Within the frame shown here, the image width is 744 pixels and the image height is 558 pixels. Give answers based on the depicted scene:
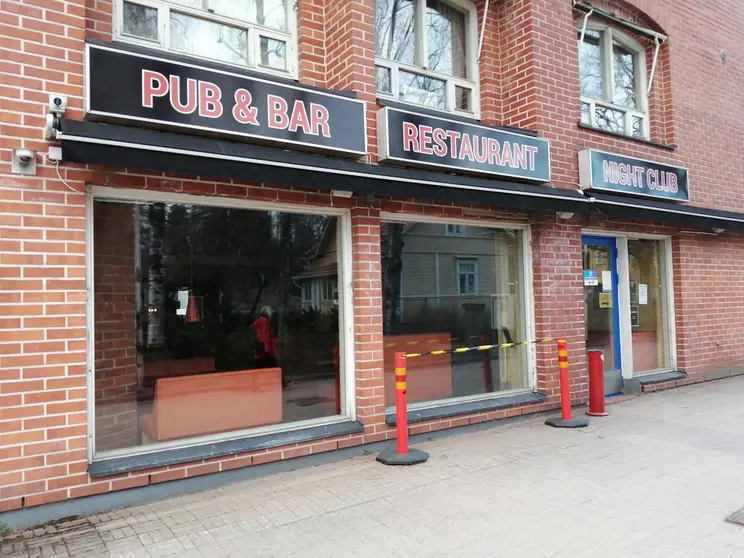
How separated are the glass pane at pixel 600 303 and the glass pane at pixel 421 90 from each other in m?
3.25

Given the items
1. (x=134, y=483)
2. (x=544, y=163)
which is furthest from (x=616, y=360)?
(x=134, y=483)

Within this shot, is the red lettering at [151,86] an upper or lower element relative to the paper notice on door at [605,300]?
upper

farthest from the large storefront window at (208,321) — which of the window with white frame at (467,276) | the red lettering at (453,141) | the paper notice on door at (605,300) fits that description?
the paper notice on door at (605,300)

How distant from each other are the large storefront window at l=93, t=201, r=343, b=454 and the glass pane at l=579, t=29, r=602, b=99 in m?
5.07

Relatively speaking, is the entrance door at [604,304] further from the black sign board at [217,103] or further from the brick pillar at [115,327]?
the brick pillar at [115,327]

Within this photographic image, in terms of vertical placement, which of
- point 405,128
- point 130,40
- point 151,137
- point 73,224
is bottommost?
point 73,224

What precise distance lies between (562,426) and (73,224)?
547 centimetres

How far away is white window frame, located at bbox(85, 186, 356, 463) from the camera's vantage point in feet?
14.5

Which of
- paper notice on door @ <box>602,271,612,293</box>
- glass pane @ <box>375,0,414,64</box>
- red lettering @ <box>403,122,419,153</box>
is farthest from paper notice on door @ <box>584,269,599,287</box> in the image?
glass pane @ <box>375,0,414,64</box>

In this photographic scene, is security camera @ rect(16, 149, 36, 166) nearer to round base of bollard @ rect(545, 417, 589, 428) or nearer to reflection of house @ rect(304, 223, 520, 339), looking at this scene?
reflection of house @ rect(304, 223, 520, 339)

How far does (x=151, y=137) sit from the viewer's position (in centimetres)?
430

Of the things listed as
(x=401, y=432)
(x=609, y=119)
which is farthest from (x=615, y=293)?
(x=401, y=432)

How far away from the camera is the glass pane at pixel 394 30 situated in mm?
6711

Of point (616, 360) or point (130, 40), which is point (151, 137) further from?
point (616, 360)
